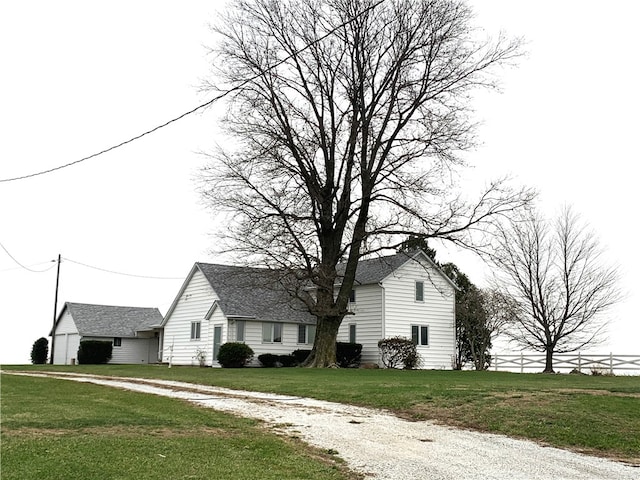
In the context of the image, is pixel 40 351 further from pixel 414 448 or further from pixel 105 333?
pixel 414 448

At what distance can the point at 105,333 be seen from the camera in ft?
176

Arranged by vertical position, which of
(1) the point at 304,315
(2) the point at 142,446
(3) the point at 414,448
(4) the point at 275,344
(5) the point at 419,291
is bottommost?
(3) the point at 414,448

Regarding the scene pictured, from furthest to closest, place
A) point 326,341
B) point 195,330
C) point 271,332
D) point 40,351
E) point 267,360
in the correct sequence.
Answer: point 40,351
point 195,330
point 271,332
point 267,360
point 326,341

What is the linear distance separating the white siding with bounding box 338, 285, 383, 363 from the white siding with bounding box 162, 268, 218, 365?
7.84 meters

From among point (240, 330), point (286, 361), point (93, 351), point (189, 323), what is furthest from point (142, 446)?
point (93, 351)

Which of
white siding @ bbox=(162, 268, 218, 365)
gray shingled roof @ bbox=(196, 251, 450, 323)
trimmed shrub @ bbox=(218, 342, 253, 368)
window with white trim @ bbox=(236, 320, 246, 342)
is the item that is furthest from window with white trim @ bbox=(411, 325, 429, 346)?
white siding @ bbox=(162, 268, 218, 365)

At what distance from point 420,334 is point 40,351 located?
98.7 ft

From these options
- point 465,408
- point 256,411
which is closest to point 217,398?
point 256,411

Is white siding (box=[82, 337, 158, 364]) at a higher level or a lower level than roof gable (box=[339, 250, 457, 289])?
lower

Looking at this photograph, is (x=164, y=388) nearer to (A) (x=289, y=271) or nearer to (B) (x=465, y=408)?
(B) (x=465, y=408)

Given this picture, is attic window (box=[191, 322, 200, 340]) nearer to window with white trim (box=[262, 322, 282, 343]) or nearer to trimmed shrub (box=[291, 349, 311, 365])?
window with white trim (box=[262, 322, 282, 343])

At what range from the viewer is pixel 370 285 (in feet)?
137

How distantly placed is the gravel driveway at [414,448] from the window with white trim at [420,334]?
84.5ft

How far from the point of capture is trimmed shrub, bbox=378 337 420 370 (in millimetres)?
39219
